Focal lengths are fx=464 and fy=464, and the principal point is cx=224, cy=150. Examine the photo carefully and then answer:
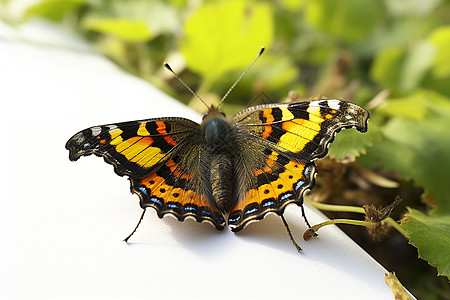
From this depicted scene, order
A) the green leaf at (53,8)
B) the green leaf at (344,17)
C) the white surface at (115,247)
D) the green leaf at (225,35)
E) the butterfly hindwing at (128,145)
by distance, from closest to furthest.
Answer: the white surface at (115,247) → the butterfly hindwing at (128,145) → the green leaf at (225,35) → the green leaf at (53,8) → the green leaf at (344,17)

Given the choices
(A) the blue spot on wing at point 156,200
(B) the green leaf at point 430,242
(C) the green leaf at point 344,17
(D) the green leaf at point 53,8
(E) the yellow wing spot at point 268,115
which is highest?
(D) the green leaf at point 53,8

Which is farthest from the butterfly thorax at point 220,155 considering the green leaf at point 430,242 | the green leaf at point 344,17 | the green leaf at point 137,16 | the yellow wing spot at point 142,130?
the green leaf at point 344,17

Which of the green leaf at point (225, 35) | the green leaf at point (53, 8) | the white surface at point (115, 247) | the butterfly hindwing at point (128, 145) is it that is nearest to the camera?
the white surface at point (115, 247)

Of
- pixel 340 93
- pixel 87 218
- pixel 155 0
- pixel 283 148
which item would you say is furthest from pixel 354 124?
pixel 155 0

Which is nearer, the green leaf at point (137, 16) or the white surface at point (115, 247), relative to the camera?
the white surface at point (115, 247)

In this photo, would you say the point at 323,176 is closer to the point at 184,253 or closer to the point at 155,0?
the point at 184,253

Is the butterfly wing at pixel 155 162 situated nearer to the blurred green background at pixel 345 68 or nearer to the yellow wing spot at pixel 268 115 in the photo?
the yellow wing spot at pixel 268 115
